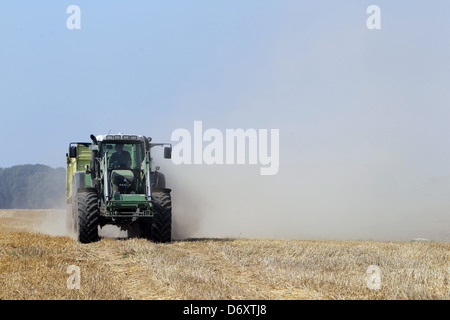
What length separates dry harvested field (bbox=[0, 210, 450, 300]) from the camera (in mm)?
8484

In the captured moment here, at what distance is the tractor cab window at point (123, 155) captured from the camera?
1881 cm

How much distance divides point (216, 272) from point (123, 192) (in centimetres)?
803

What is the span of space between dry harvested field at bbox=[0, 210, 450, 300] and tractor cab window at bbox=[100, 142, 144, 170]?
3270 millimetres

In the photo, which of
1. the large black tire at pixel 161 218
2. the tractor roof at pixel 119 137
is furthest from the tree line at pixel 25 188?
the large black tire at pixel 161 218

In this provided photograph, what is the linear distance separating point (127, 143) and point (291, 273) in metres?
10.1

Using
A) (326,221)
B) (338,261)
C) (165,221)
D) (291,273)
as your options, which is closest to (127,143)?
(165,221)

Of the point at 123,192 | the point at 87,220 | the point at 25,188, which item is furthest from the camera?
the point at 25,188

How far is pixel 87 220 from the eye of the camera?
57.6ft

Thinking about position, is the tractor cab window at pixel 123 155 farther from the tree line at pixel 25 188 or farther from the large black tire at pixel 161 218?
the tree line at pixel 25 188

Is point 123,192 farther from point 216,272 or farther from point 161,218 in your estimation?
point 216,272

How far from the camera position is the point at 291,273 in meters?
10.2

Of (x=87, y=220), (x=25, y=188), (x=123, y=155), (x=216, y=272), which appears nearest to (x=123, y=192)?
(x=123, y=155)

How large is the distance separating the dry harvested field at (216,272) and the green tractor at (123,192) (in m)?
1.62

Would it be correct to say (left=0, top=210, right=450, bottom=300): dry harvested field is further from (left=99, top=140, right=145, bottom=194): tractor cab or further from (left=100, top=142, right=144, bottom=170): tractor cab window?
(left=100, top=142, right=144, bottom=170): tractor cab window
